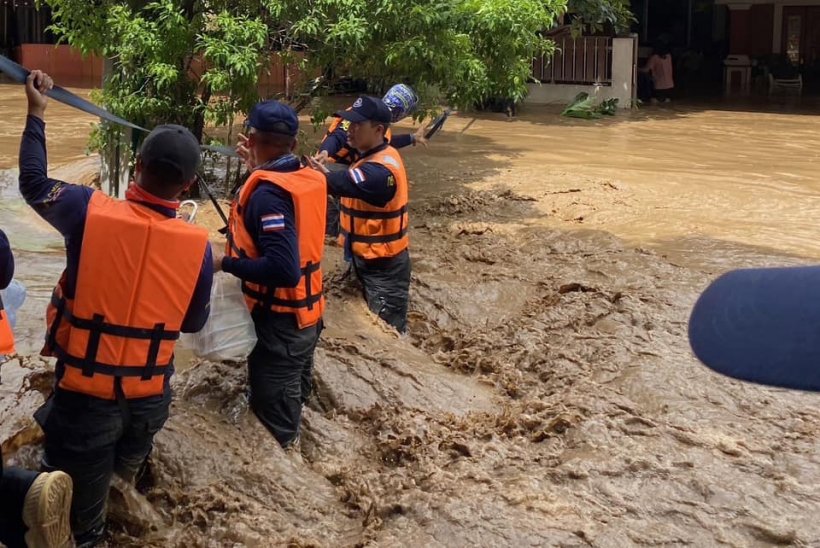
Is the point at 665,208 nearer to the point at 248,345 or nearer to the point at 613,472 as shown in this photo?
the point at 613,472

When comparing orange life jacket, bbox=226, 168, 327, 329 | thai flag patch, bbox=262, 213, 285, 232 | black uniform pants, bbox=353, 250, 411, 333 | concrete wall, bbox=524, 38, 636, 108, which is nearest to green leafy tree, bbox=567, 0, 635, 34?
concrete wall, bbox=524, 38, 636, 108

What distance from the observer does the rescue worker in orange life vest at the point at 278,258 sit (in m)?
4.29

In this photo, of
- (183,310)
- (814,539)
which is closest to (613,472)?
(814,539)

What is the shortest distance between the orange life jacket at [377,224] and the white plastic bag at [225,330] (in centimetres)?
198

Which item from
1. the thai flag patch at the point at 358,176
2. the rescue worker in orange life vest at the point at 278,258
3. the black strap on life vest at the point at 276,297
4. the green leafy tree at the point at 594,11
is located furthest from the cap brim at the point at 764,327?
the green leafy tree at the point at 594,11

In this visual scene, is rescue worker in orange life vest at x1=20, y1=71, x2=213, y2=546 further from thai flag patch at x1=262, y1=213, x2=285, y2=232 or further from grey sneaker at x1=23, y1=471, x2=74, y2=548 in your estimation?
thai flag patch at x1=262, y1=213, x2=285, y2=232

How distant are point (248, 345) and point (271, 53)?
556 cm

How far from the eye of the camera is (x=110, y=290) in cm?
347

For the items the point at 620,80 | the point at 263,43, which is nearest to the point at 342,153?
the point at 263,43

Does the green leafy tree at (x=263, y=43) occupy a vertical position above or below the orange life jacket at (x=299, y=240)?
above

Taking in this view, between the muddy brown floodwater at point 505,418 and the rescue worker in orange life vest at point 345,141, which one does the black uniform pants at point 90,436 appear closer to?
the muddy brown floodwater at point 505,418

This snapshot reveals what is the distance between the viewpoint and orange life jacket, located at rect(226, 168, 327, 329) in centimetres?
436

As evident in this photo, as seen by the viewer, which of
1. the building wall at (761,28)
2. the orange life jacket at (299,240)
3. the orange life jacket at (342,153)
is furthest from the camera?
the building wall at (761,28)

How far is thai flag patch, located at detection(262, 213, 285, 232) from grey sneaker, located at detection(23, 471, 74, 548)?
4.36 feet
